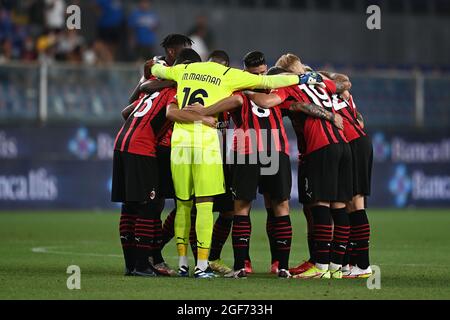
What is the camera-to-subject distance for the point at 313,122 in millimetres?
10461

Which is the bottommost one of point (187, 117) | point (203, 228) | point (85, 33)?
point (203, 228)

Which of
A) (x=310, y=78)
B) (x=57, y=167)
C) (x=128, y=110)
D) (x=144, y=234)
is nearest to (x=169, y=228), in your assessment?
(x=144, y=234)

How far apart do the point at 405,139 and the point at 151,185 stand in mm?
13332

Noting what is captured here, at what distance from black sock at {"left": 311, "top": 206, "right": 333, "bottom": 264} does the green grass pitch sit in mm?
482

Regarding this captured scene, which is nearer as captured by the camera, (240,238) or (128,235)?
(240,238)

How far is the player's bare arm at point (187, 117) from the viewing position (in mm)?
9969

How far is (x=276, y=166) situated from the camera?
33.9ft

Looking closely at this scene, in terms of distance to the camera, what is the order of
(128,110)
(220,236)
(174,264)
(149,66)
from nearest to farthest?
(149,66)
(128,110)
(220,236)
(174,264)

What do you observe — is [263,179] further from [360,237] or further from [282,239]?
[360,237]

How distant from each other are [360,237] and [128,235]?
2.34 m

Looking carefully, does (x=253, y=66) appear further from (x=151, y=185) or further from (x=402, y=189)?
(x=402, y=189)

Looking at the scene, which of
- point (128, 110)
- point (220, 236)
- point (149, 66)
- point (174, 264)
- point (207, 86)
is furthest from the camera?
point (174, 264)

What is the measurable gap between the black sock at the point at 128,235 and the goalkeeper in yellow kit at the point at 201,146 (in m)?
0.57

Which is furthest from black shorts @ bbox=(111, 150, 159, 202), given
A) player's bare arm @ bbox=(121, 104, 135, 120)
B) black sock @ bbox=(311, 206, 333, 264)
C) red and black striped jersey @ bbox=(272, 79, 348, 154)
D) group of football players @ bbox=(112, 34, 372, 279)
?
black sock @ bbox=(311, 206, 333, 264)
